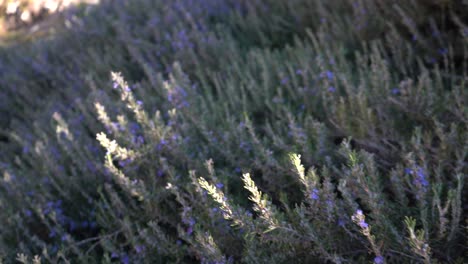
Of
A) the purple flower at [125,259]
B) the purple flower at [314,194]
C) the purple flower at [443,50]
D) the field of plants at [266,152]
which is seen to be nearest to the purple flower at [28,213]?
the field of plants at [266,152]

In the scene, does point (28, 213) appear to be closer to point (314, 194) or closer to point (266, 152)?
point (266, 152)

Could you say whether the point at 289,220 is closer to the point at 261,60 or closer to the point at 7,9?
the point at 261,60

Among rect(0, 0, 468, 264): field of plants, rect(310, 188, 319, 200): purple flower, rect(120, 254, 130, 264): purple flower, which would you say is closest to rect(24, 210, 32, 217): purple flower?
rect(0, 0, 468, 264): field of plants

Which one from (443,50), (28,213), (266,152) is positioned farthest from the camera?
(443,50)

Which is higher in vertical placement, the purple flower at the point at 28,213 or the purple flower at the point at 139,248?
the purple flower at the point at 28,213

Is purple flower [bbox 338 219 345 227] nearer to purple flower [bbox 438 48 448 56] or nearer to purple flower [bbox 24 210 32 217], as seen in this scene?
purple flower [bbox 438 48 448 56]

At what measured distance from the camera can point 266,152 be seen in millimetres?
1655

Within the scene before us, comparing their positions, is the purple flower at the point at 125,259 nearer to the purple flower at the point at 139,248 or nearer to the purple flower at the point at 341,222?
the purple flower at the point at 139,248

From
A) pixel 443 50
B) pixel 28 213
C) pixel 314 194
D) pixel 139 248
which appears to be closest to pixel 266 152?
pixel 314 194

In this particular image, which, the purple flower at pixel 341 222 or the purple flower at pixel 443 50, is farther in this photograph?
the purple flower at pixel 443 50

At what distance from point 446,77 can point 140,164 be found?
150 cm

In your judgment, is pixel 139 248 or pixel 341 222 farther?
pixel 139 248

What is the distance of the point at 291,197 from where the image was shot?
174cm

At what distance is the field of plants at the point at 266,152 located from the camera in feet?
4.34
